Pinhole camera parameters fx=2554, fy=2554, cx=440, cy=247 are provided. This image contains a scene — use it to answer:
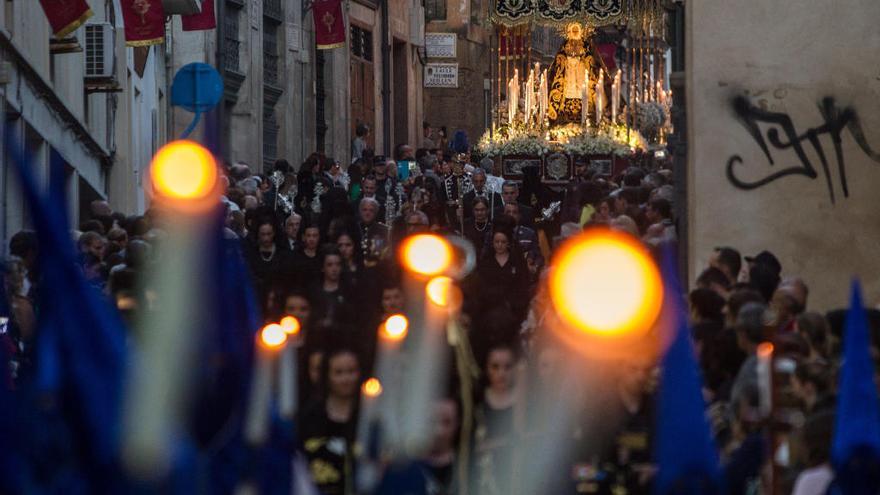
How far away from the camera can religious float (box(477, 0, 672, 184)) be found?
35.3m

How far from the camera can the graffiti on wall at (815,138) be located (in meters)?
18.4

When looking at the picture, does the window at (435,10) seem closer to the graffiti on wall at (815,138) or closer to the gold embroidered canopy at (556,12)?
the gold embroidered canopy at (556,12)

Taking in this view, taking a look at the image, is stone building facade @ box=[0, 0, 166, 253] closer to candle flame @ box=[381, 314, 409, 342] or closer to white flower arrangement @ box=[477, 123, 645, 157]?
white flower arrangement @ box=[477, 123, 645, 157]

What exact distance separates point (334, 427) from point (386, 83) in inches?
1670

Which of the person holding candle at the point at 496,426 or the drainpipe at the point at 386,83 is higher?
the drainpipe at the point at 386,83

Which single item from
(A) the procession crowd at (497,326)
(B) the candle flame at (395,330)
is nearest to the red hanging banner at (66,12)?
(A) the procession crowd at (497,326)

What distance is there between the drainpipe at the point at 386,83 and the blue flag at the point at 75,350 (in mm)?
42647

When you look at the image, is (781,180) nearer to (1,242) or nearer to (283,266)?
(283,266)

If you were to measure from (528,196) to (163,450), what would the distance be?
1934 cm

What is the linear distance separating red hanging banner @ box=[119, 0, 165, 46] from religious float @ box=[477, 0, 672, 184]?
6388 millimetres

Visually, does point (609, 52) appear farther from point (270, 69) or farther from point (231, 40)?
point (231, 40)

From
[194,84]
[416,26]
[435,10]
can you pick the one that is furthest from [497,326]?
[435,10]

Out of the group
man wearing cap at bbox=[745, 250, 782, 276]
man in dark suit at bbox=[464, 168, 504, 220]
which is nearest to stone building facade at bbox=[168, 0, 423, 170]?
man in dark suit at bbox=[464, 168, 504, 220]

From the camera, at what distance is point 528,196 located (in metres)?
27.2
